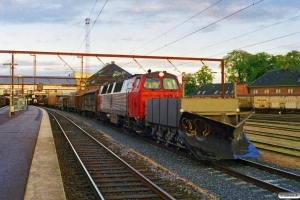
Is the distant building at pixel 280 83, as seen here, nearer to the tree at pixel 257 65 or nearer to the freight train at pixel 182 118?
the tree at pixel 257 65

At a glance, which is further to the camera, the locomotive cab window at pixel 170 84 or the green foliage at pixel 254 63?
the green foliage at pixel 254 63

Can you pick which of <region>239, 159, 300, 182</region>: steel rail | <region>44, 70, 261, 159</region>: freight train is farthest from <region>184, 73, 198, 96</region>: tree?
<region>239, 159, 300, 182</region>: steel rail

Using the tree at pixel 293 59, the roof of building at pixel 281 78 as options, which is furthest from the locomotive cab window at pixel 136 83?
the tree at pixel 293 59

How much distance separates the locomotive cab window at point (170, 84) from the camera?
18.5 m

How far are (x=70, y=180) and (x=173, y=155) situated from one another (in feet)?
15.1

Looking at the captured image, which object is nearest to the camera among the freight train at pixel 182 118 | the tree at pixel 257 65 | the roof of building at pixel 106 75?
the freight train at pixel 182 118

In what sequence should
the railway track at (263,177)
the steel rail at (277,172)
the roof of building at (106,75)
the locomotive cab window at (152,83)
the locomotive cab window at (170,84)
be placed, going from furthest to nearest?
the roof of building at (106,75) < the locomotive cab window at (170,84) < the locomotive cab window at (152,83) < the steel rail at (277,172) < the railway track at (263,177)

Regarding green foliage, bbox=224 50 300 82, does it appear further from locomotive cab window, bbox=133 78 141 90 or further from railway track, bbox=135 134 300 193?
railway track, bbox=135 134 300 193

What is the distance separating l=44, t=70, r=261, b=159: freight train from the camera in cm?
1141

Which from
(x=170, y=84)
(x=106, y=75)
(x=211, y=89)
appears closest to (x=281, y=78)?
(x=211, y=89)

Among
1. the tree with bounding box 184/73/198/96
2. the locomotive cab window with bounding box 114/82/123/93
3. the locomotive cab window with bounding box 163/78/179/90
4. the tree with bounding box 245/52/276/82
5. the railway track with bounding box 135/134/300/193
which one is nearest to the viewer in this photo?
the railway track with bounding box 135/134/300/193

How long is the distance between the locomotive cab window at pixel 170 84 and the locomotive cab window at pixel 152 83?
41 cm

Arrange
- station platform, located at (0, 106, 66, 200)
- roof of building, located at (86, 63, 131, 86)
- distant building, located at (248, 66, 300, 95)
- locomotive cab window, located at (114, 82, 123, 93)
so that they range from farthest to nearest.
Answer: distant building, located at (248, 66, 300, 95), roof of building, located at (86, 63, 131, 86), locomotive cab window, located at (114, 82, 123, 93), station platform, located at (0, 106, 66, 200)

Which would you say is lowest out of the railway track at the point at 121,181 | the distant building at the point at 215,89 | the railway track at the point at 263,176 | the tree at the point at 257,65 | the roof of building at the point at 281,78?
the railway track at the point at 121,181
